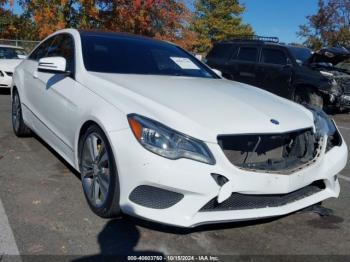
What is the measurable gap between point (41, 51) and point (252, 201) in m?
3.72

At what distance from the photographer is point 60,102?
14.5 feet

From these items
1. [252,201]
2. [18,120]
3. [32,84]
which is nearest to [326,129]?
Answer: [252,201]

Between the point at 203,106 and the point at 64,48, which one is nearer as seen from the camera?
the point at 203,106

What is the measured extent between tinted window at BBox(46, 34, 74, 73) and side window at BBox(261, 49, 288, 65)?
7242 millimetres

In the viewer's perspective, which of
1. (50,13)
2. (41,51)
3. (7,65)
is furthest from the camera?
(50,13)

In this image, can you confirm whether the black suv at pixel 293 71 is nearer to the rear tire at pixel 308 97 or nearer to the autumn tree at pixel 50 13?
the rear tire at pixel 308 97

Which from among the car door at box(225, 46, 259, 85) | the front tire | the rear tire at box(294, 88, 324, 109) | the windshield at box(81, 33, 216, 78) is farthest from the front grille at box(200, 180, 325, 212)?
the car door at box(225, 46, 259, 85)

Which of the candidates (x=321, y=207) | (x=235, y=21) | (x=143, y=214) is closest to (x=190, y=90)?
(x=143, y=214)

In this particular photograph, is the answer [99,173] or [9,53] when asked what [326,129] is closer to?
[99,173]

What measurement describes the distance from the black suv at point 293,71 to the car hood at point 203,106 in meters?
6.95

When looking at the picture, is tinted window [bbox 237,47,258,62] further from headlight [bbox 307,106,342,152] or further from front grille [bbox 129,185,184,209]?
front grille [bbox 129,185,184,209]

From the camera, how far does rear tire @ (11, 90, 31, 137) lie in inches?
244

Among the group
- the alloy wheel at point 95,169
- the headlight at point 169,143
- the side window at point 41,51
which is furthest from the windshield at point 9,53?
the headlight at point 169,143

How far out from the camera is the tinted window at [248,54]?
12.2 m
